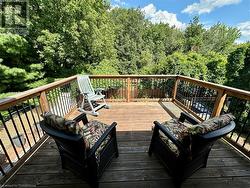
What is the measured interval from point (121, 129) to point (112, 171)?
1.11m

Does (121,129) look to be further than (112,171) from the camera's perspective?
Yes

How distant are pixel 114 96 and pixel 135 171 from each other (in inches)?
139

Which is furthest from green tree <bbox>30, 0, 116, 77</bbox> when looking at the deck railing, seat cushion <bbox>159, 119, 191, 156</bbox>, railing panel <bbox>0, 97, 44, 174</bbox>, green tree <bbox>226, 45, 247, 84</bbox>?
seat cushion <bbox>159, 119, 191, 156</bbox>

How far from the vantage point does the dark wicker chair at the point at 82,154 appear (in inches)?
53.6

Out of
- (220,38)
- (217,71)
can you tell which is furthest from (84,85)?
(220,38)

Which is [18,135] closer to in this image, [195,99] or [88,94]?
[88,94]

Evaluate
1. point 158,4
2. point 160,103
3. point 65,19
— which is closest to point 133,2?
point 158,4

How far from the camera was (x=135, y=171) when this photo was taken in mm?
1973

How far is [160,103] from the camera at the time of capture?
4.59m

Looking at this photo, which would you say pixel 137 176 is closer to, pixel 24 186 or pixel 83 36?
pixel 24 186

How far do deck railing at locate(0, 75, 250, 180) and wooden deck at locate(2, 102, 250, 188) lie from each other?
0.18m

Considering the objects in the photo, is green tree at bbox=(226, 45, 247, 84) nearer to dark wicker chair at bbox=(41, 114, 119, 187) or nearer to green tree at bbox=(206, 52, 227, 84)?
green tree at bbox=(206, 52, 227, 84)

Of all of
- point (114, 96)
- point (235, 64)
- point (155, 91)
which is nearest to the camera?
point (155, 91)

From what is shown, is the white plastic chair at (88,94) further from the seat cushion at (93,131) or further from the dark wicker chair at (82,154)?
the dark wicker chair at (82,154)
